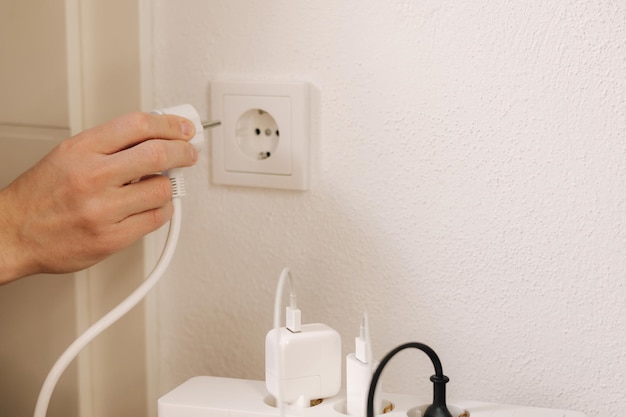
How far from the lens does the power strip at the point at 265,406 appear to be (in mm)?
717

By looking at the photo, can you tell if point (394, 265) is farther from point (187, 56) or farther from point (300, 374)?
point (187, 56)

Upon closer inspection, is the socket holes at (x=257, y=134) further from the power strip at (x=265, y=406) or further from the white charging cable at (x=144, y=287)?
the power strip at (x=265, y=406)

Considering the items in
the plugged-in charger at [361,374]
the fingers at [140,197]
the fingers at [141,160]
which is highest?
the fingers at [141,160]

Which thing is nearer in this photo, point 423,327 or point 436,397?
point 436,397

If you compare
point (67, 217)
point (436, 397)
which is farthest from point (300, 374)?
point (67, 217)

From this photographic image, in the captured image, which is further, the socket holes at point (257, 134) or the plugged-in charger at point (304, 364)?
the socket holes at point (257, 134)

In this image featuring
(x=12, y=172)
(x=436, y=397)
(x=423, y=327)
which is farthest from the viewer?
(x=12, y=172)

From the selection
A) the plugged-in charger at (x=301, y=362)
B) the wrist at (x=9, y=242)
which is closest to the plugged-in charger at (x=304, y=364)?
the plugged-in charger at (x=301, y=362)

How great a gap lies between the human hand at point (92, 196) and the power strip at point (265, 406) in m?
0.15

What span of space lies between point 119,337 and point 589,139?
51 centimetres

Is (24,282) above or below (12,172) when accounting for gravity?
below

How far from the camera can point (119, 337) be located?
0.91m

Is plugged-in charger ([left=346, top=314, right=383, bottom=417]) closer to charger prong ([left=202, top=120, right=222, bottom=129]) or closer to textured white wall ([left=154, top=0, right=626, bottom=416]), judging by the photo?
textured white wall ([left=154, top=0, right=626, bottom=416])

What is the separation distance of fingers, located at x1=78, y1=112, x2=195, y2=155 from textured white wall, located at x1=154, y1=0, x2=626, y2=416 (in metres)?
0.13
